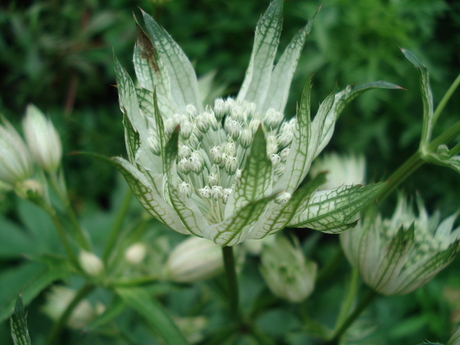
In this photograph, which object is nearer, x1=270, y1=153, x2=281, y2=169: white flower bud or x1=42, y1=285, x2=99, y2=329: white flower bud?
x1=270, y1=153, x2=281, y2=169: white flower bud

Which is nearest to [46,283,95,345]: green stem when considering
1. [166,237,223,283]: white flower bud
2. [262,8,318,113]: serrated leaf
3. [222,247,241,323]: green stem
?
[166,237,223,283]: white flower bud

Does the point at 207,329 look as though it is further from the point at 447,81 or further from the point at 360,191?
the point at 447,81

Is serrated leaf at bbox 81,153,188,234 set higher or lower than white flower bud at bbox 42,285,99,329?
higher

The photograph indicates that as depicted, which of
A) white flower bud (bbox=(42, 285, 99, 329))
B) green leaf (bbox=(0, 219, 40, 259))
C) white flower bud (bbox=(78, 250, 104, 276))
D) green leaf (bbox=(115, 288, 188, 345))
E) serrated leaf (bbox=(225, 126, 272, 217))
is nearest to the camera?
serrated leaf (bbox=(225, 126, 272, 217))

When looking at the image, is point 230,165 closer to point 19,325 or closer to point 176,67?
point 176,67

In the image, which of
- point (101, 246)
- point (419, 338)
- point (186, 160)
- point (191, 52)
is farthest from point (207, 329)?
point (191, 52)

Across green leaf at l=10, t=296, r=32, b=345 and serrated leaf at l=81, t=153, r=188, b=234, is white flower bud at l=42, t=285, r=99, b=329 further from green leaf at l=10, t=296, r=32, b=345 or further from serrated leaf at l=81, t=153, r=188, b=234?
serrated leaf at l=81, t=153, r=188, b=234
